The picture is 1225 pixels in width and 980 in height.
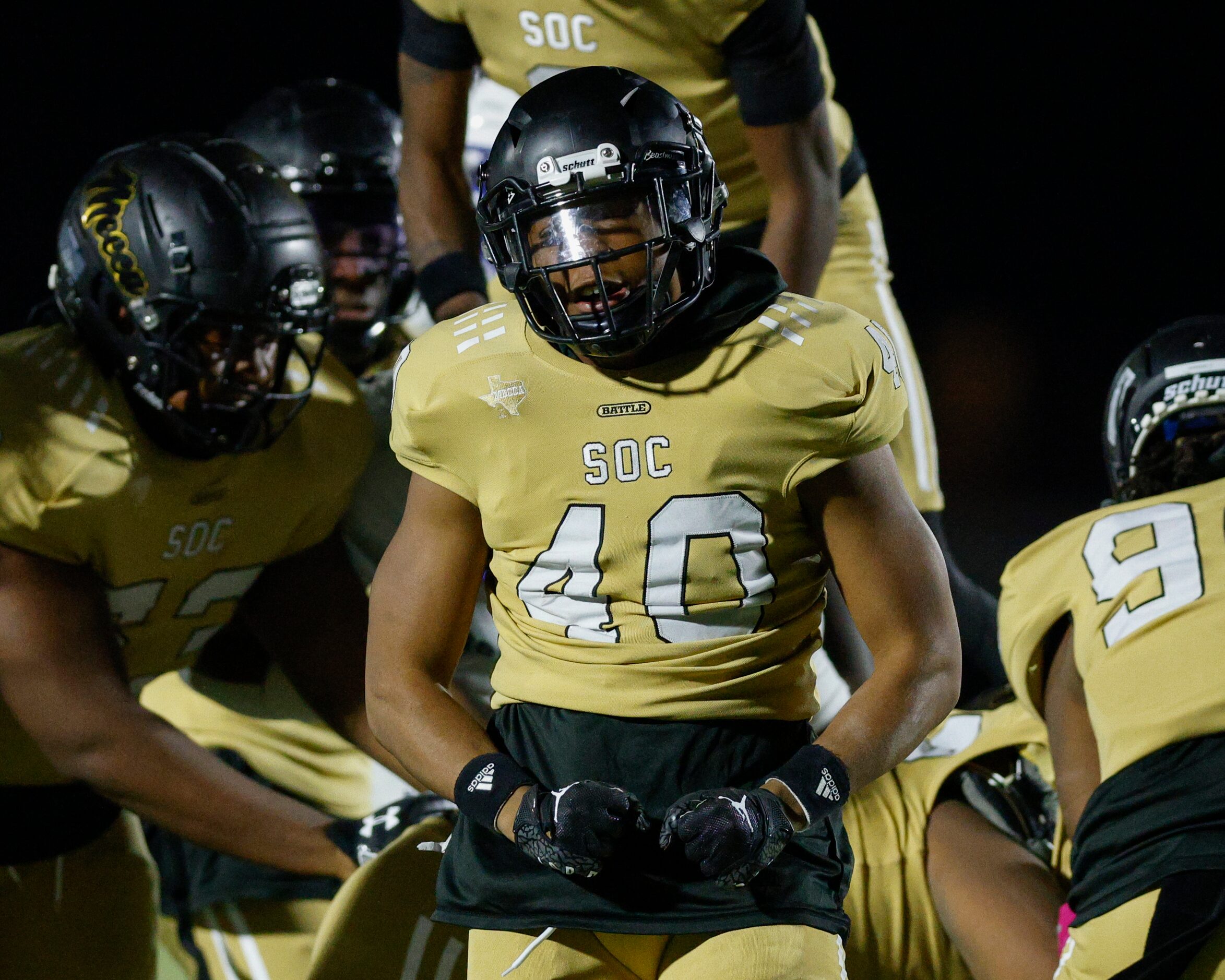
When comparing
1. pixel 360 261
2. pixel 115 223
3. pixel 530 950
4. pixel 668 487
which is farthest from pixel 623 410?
pixel 360 261

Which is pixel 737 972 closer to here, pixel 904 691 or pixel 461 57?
pixel 904 691

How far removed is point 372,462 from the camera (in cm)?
271

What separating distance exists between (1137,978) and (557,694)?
2.59 feet

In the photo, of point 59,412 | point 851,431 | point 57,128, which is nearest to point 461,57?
point 59,412

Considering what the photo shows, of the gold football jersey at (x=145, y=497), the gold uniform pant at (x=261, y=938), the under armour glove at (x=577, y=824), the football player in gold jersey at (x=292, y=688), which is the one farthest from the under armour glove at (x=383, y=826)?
the under armour glove at (x=577, y=824)

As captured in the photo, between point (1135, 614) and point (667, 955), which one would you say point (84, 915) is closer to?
point (667, 955)

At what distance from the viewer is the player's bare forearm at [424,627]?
1593 millimetres

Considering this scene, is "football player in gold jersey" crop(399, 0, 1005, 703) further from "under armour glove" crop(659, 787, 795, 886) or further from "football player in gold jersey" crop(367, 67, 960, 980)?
"under armour glove" crop(659, 787, 795, 886)

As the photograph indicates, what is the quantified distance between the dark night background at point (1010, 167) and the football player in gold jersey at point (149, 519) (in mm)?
2416

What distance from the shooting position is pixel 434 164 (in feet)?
8.75

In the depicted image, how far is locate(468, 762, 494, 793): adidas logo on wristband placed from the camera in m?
1.49

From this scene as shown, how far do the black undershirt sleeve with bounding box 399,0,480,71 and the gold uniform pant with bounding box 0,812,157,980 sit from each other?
1.41 meters

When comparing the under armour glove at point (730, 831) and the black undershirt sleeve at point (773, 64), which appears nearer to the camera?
the under armour glove at point (730, 831)

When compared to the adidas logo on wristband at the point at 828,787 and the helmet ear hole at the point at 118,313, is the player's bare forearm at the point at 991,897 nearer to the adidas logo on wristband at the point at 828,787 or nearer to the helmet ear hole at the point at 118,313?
the adidas logo on wristband at the point at 828,787
